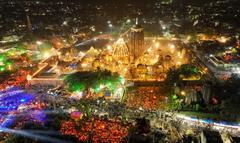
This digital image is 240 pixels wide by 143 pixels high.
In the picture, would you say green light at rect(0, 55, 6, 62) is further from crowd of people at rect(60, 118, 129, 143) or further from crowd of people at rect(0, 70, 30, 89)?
crowd of people at rect(60, 118, 129, 143)

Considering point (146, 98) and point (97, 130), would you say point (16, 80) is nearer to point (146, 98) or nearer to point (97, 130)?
point (146, 98)

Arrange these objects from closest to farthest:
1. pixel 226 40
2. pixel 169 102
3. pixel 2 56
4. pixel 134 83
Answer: pixel 169 102, pixel 134 83, pixel 2 56, pixel 226 40

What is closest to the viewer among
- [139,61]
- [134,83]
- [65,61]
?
[134,83]

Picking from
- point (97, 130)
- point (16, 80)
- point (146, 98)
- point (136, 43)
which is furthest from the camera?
point (136, 43)

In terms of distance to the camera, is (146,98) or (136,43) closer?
(146,98)

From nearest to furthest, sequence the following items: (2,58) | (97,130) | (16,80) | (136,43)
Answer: (97,130) < (16,80) < (136,43) < (2,58)

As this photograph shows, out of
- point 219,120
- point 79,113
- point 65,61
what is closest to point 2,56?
point 65,61

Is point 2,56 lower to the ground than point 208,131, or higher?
higher

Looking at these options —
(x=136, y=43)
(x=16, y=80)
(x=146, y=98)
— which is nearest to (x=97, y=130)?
(x=146, y=98)

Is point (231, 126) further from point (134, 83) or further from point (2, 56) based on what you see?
point (2, 56)
